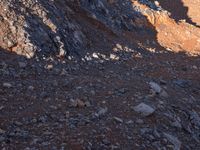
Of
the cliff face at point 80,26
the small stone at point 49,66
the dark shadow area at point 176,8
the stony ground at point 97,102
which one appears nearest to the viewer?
the stony ground at point 97,102

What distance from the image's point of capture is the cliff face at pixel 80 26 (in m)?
13.3

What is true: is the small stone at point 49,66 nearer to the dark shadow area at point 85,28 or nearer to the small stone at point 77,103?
the dark shadow area at point 85,28

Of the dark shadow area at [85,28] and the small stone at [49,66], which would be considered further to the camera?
the dark shadow area at [85,28]

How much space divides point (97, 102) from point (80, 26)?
6666 mm

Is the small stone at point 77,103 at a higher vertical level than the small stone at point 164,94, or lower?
lower

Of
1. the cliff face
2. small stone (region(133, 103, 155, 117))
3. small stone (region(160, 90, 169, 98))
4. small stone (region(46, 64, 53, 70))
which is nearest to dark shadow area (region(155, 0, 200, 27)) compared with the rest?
the cliff face

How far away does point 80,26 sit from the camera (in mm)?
17094

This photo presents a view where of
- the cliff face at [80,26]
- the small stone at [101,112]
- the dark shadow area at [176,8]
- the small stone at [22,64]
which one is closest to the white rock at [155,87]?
the small stone at [101,112]

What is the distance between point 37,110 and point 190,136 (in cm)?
403

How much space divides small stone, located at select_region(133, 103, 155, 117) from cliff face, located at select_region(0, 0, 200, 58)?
3.79m

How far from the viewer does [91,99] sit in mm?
11062

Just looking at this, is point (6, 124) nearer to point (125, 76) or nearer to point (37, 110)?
point (37, 110)

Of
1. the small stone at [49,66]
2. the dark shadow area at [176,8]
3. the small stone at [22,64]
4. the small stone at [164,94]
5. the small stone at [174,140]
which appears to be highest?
the dark shadow area at [176,8]

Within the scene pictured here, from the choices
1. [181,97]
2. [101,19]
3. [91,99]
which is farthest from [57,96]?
[101,19]
